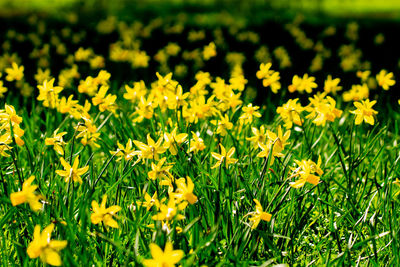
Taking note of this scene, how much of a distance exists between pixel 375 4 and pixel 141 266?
17929mm

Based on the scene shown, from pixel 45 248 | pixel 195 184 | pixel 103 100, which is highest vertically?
pixel 103 100

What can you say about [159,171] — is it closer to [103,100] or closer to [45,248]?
[45,248]

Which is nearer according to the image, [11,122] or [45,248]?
[45,248]

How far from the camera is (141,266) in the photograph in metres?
1.58

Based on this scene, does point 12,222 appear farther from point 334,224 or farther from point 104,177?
point 334,224

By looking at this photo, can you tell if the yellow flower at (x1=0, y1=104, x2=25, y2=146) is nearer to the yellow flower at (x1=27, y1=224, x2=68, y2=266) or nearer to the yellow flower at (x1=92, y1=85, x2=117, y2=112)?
the yellow flower at (x1=92, y1=85, x2=117, y2=112)

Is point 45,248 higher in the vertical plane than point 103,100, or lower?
lower

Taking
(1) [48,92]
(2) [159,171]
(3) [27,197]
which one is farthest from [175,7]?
(3) [27,197]

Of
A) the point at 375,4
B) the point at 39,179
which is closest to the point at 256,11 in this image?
the point at 375,4

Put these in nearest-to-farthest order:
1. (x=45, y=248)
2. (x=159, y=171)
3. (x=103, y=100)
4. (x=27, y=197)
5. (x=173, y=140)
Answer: (x=45, y=248), (x=27, y=197), (x=159, y=171), (x=173, y=140), (x=103, y=100)

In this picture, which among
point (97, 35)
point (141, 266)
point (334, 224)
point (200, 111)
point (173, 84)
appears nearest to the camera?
point (141, 266)

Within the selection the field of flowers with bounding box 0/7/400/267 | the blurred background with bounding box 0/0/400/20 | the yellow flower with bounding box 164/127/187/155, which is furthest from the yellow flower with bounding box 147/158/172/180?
the blurred background with bounding box 0/0/400/20

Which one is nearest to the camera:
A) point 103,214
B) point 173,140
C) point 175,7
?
point 103,214

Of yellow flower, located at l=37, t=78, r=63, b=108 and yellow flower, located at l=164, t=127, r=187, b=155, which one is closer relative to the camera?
yellow flower, located at l=164, t=127, r=187, b=155
